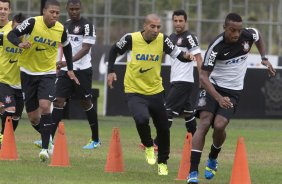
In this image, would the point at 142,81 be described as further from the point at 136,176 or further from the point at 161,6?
the point at 161,6

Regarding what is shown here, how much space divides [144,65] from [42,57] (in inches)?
76.3

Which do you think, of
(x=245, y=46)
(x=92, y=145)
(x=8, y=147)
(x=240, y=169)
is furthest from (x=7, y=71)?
(x=240, y=169)

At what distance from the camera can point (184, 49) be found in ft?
57.5

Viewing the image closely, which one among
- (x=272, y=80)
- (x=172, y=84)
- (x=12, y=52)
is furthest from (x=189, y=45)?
(x=272, y=80)

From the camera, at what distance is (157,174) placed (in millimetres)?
13891

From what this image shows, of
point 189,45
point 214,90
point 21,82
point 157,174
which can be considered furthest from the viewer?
point 189,45

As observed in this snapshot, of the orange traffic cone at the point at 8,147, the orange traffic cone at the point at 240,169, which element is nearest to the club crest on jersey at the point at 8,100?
the orange traffic cone at the point at 8,147

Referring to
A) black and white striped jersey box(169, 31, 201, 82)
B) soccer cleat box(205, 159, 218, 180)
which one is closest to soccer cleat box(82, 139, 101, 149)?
black and white striped jersey box(169, 31, 201, 82)

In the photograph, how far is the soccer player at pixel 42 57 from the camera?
15016 mm

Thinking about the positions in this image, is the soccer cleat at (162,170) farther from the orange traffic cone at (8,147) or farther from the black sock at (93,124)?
the black sock at (93,124)

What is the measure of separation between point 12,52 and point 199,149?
15.6 feet

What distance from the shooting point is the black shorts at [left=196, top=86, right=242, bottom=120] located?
42.7 ft

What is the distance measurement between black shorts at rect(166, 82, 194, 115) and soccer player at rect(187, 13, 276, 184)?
14.9 feet

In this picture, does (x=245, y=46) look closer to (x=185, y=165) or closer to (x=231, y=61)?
(x=231, y=61)
